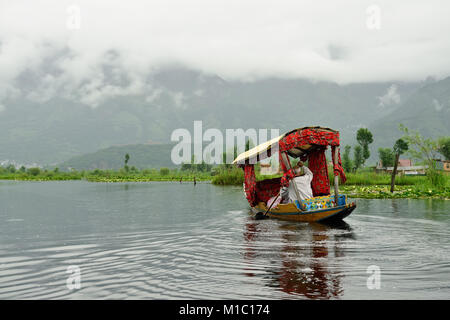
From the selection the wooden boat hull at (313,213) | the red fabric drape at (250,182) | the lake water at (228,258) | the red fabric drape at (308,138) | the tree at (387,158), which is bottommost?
the lake water at (228,258)

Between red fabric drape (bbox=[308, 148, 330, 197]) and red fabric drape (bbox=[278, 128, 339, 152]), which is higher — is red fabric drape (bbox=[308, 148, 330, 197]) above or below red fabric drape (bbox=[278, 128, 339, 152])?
below

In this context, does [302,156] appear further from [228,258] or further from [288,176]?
[228,258]

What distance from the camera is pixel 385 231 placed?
1334 centimetres

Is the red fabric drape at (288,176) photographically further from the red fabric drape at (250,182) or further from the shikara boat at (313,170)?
the red fabric drape at (250,182)

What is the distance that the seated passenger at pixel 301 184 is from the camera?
14.7 metres

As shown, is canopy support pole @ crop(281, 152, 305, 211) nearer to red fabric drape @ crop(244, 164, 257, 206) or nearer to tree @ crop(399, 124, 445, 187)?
red fabric drape @ crop(244, 164, 257, 206)

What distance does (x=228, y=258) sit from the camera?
9617 millimetres

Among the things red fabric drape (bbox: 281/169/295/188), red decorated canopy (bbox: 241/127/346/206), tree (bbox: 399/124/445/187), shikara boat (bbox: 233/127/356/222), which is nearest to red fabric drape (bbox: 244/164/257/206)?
red decorated canopy (bbox: 241/127/346/206)

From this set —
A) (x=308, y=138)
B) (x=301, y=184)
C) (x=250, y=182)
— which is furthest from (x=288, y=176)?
(x=250, y=182)

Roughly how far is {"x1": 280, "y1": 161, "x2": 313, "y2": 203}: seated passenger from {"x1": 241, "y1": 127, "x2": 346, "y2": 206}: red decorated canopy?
1.53ft

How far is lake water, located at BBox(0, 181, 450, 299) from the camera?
7062 millimetres

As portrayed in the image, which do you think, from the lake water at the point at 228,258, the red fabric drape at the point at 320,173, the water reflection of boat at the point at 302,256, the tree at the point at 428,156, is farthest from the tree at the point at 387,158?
the water reflection of boat at the point at 302,256

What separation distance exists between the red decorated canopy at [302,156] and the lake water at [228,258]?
5.92ft
